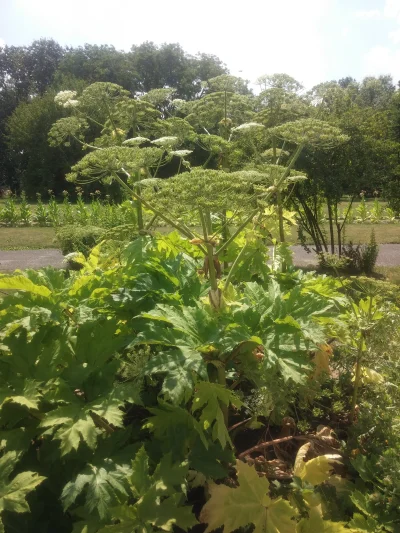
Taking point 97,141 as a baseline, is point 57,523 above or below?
below

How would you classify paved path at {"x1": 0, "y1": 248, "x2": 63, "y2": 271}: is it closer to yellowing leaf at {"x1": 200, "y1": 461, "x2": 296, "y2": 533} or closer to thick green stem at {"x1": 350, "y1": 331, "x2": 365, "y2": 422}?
thick green stem at {"x1": 350, "y1": 331, "x2": 365, "y2": 422}

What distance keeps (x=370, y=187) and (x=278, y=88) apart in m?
7.02

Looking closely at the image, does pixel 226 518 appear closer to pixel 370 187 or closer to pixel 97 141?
pixel 97 141

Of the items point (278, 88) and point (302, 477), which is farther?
point (278, 88)

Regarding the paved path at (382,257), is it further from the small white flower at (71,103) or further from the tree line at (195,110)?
the small white flower at (71,103)

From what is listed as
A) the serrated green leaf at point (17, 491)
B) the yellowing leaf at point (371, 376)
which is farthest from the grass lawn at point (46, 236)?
the serrated green leaf at point (17, 491)

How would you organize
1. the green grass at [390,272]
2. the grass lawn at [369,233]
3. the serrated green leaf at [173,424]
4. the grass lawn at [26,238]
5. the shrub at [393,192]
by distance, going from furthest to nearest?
the grass lawn at [369,233] → the grass lawn at [26,238] → the green grass at [390,272] → the shrub at [393,192] → the serrated green leaf at [173,424]

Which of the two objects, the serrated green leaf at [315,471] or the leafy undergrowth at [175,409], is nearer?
the leafy undergrowth at [175,409]

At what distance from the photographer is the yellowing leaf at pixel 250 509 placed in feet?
5.17

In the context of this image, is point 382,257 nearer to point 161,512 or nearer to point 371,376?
point 371,376

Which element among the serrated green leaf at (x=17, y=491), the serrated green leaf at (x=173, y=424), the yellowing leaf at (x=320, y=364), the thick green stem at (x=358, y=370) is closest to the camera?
the serrated green leaf at (x=17, y=491)

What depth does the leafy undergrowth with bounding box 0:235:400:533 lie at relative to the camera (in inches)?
60.1

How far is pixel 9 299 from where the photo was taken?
6.44 feet

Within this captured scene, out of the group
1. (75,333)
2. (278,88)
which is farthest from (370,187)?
(75,333)
